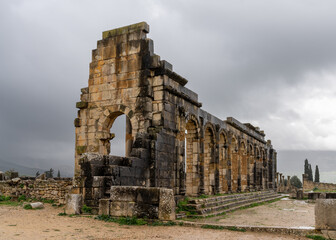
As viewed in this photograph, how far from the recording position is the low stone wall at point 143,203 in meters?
8.70

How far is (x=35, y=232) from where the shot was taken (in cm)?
743

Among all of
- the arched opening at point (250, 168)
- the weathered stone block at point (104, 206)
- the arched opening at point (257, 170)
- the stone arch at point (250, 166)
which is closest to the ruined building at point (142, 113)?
the weathered stone block at point (104, 206)

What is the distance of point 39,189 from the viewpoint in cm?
1513

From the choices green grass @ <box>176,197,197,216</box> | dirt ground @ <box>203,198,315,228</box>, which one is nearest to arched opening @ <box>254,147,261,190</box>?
dirt ground @ <box>203,198,315,228</box>

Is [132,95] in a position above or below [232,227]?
above

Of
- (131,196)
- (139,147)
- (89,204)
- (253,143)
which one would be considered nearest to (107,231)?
(131,196)

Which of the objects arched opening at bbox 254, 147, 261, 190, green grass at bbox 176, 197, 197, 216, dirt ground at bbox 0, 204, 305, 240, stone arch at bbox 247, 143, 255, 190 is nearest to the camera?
dirt ground at bbox 0, 204, 305, 240

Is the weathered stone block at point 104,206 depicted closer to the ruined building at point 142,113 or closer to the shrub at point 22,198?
the ruined building at point 142,113

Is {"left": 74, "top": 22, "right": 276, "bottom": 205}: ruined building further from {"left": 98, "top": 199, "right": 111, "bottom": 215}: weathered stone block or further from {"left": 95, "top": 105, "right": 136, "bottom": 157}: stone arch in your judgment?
{"left": 98, "top": 199, "right": 111, "bottom": 215}: weathered stone block

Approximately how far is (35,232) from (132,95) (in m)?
7.31

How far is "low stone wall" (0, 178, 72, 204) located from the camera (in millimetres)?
14508

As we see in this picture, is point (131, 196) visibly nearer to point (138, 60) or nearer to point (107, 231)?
point (107, 231)

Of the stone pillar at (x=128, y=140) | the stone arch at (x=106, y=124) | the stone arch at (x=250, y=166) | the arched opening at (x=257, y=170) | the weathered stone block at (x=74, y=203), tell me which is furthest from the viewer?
the arched opening at (x=257, y=170)

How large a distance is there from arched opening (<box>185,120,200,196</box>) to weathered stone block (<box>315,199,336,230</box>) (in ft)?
29.1
